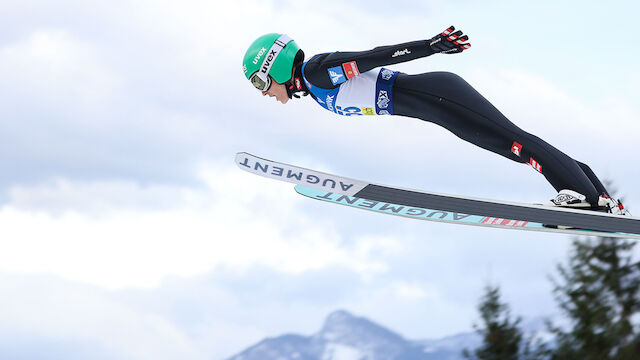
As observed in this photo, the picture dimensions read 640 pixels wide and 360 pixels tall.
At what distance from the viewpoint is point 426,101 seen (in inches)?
214

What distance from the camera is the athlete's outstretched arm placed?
15.5 ft

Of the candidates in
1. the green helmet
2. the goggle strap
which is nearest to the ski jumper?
the green helmet

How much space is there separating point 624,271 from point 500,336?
14.4ft

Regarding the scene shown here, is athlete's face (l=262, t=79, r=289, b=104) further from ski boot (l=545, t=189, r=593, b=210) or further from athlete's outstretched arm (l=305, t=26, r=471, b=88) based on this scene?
ski boot (l=545, t=189, r=593, b=210)

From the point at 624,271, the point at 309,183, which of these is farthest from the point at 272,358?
the point at 309,183

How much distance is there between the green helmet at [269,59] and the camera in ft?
18.7

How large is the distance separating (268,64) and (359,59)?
0.95 metres

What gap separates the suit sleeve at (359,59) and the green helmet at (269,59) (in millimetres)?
271

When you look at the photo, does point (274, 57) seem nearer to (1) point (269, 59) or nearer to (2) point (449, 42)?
(1) point (269, 59)

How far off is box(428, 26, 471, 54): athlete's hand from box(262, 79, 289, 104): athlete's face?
5.09ft

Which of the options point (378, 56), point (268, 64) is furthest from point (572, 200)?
point (268, 64)

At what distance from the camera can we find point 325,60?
17.6 ft

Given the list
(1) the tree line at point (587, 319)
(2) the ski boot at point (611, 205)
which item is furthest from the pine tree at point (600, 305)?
(2) the ski boot at point (611, 205)

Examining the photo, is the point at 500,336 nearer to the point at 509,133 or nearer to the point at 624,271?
the point at 624,271
